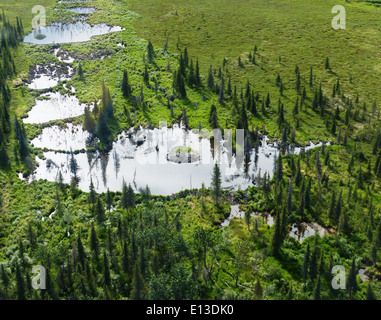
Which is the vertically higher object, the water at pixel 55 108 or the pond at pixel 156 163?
the water at pixel 55 108

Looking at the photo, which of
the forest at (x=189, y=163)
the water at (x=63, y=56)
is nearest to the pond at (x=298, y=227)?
the forest at (x=189, y=163)

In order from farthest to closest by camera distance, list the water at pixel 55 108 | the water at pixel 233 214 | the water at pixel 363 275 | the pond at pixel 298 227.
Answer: the water at pixel 55 108, the water at pixel 233 214, the pond at pixel 298 227, the water at pixel 363 275

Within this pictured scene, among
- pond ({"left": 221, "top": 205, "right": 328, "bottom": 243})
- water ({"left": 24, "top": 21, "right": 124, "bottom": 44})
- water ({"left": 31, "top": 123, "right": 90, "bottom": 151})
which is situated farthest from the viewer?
water ({"left": 24, "top": 21, "right": 124, "bottom": 44})

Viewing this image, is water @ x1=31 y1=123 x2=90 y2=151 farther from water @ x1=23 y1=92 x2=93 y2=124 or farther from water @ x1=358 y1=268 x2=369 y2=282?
water @ x1=358 y1=268 x2=369 y2=282

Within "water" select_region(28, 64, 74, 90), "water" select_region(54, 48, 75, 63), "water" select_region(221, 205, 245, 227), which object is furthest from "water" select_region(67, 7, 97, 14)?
"water" select_region(221, 205, 245, 227)

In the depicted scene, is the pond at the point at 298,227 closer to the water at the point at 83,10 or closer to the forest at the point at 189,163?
the forest at the point at 189,163
